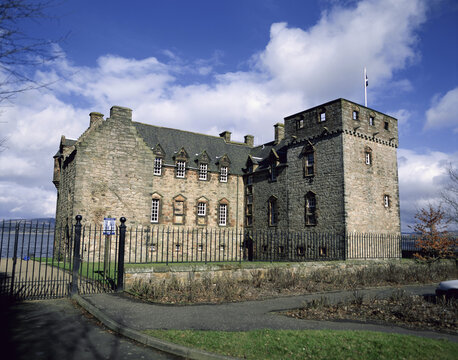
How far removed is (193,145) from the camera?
36.2m

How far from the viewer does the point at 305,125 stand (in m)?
28.5

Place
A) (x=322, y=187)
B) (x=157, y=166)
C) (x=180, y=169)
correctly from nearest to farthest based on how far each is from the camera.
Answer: (x=322, y=187)
(x=157, y=166)
(x=180, y=169)

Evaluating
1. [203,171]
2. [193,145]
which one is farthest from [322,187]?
[193,145]

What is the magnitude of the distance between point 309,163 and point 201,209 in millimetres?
11427

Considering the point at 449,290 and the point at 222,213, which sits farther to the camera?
the point at 222,213

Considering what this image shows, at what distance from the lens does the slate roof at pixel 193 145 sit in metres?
33.4

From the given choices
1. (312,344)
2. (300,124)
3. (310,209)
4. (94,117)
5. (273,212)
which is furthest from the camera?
(273,212)

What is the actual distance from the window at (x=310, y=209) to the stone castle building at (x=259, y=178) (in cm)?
8

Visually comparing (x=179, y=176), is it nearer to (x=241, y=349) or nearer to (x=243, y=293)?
(x=243, y=293)

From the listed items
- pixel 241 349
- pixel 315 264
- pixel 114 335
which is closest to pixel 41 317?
pixel 114 335

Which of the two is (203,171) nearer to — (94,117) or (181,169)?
(181,169)

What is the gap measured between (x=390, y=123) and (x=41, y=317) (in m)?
28.4

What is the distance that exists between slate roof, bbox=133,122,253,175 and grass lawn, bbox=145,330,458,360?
26229 millimetres

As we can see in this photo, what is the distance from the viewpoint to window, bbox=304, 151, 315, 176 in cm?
2770
